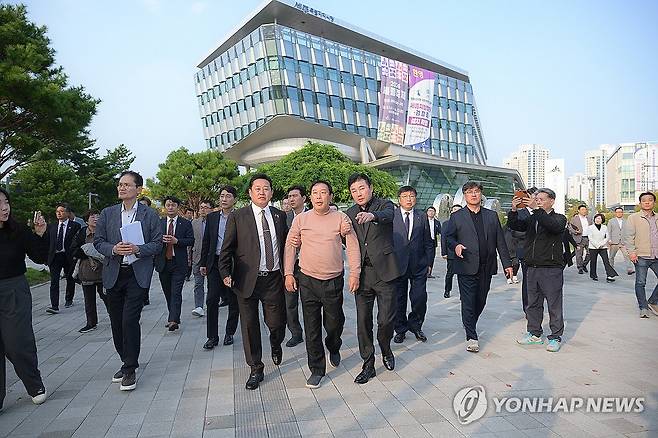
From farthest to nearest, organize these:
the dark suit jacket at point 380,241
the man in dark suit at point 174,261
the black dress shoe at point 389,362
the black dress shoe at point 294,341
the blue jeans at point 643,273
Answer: the blue jeans at point 643,273 < the man in dark suit at point 174,261 < the black dress shoe at point 294,341 < the black dress shoe at point 389,362 < the dark suit jacket at point 380,241

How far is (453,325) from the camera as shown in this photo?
22.0ft

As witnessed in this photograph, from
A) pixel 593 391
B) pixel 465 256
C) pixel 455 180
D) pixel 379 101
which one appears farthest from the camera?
pixel 455 180

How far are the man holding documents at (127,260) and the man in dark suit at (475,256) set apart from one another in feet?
10.8

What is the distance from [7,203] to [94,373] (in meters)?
1.93

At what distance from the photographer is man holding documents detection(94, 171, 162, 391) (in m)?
4.23

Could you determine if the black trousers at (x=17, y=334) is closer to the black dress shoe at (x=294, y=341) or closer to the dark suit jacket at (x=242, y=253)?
the dark suit jacket at (x=242, y=253)

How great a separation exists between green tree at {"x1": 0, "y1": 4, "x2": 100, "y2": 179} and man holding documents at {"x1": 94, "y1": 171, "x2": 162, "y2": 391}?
26.9 feet

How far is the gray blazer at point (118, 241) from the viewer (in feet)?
13.9

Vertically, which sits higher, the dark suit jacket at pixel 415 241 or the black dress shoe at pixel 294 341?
the dark suit jacket at pixel 415 241

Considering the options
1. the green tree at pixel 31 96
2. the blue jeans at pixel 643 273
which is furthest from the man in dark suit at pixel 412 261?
the green tree at pixel 31 96

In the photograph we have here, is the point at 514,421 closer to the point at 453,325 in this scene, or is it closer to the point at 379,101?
the point at 453,325

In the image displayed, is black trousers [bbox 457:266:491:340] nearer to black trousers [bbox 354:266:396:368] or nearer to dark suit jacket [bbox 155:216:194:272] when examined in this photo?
black trousers [bbox 354:266:396:368]

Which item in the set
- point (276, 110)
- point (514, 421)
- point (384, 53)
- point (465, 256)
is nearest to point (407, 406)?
point (514, 421)

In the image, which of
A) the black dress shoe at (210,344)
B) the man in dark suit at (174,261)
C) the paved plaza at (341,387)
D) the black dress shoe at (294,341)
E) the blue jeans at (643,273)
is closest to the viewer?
the paved plaza at (341,387)
